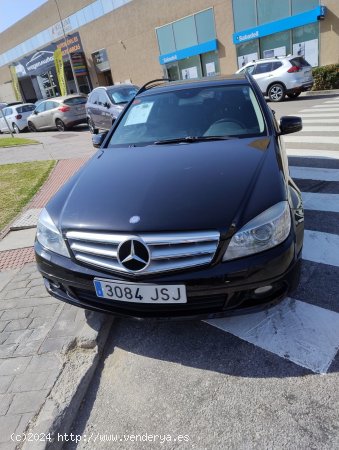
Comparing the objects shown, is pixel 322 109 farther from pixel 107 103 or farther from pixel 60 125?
pixel 60 125

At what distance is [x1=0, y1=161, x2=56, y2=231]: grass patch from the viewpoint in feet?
19.5

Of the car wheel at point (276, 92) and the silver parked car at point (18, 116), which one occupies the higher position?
the silver parked car at point (18, 116)

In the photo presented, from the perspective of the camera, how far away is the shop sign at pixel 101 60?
1378 inches

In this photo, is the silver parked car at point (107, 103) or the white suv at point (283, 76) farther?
the white suv at point (283, 76)

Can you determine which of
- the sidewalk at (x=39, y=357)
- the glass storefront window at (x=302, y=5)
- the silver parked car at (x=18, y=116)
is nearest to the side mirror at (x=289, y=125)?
the sidewalk at (x=39, y=357)

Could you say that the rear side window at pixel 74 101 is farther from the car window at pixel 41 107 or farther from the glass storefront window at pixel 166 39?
the glass storefront window at pixel 166 39

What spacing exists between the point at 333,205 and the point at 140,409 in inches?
131

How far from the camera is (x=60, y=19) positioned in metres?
36.5

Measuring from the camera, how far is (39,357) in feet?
8.57

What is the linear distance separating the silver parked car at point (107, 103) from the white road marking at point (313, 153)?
5.61m

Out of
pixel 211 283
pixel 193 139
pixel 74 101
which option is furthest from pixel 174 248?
pixel 74 101

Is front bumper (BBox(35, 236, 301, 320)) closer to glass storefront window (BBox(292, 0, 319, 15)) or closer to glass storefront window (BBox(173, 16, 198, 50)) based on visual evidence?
glass storefront window (BBox(292, 0, 319, 15))

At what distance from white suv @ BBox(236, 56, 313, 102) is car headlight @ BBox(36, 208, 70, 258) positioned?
13.9 meters

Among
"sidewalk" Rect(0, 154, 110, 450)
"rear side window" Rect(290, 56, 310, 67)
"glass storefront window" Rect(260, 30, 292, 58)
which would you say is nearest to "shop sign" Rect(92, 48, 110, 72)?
"glass storefront window" Rect(260, 30, 292, 58)
